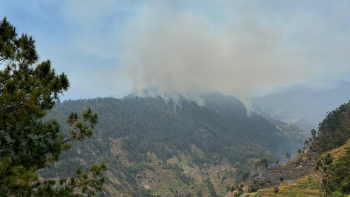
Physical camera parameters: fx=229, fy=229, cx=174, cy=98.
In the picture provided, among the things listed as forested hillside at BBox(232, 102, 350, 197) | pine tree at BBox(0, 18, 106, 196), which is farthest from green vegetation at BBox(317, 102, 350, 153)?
pine tree at BBox(0, 18, 106, 196)

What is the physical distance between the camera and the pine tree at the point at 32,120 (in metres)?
12.4

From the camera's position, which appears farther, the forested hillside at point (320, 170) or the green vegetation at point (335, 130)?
the green vegetation at point (335, 130)

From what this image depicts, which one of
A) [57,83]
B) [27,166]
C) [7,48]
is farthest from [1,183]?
[7,48]

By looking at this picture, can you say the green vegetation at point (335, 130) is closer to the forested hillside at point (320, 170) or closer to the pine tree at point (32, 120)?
the forested hillside at point (320, 170)

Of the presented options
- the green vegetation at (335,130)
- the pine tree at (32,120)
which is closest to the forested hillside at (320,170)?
the green vegetation at (335,130)

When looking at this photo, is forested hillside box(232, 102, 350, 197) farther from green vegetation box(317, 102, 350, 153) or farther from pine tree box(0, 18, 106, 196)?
pine tree box(0, 18, 106, 196)

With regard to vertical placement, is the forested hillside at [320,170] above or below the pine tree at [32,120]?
below

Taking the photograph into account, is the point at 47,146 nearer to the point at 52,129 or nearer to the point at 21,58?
the point at 52,129

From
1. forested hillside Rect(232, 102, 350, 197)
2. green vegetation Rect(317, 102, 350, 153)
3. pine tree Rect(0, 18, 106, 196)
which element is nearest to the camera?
pine tree Rect(0, 18, 106, 196)

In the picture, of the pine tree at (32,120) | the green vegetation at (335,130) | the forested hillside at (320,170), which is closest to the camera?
the pine tree at (32,120)

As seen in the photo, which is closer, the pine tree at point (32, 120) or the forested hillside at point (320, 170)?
the pine tree at point (32, 120)

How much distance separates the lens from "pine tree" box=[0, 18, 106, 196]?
12375 mm

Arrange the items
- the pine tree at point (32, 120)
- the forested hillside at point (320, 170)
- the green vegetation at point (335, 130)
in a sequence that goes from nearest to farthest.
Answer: the pine tree at point (32, 120) < the forested hillside at point (320, 170) < the green vegetation at point (335, 130)

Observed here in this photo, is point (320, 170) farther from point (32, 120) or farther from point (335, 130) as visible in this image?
point (32, 120)
